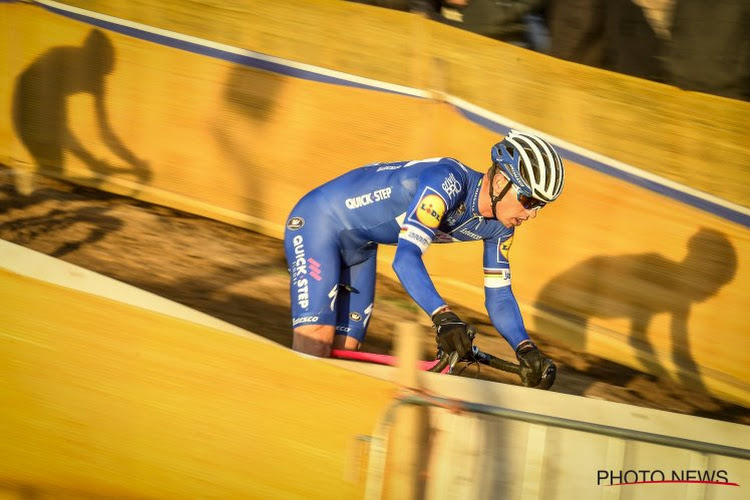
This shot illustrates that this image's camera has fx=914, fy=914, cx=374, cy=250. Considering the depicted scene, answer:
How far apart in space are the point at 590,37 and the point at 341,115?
2.07 meters

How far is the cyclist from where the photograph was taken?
172 inches

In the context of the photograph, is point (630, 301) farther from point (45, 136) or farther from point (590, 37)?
point (45, 136)

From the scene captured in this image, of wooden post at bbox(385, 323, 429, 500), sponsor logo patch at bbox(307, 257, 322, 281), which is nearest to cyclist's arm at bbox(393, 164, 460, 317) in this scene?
sponsor logo patch at bbox(307, 257, 322, 281)

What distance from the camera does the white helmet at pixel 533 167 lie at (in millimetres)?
4359

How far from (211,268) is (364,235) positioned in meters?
2.80

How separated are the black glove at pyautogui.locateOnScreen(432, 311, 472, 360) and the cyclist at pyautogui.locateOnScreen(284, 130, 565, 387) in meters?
0.05

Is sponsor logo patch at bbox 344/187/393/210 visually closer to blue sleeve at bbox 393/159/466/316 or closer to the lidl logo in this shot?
blue sleeve at bbox 393/159/466/316

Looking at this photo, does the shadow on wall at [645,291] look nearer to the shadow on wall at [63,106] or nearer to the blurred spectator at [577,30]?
the blurred spectator at [577,30]

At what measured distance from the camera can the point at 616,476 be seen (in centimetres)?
365

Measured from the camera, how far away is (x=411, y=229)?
14.2ft

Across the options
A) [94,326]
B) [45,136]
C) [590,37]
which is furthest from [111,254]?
[590,37]

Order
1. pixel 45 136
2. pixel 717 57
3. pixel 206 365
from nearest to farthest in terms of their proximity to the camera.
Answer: pixel 206 365 → pixel 717 57 → pixel 45 136

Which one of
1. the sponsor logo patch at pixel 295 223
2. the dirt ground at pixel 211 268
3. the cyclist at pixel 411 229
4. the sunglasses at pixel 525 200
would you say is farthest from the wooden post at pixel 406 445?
the dirt ground at pixel 211 268

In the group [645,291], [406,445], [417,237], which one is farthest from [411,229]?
[645,291]
